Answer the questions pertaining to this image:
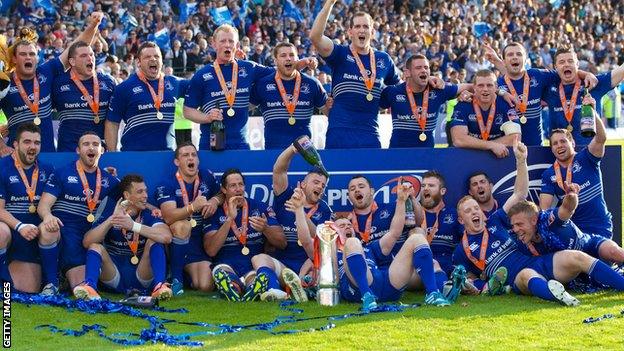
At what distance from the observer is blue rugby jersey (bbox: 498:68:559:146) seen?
10469 millimetres

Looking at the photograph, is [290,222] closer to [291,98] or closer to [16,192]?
[291,98]

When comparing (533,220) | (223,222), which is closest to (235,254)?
(223,222)

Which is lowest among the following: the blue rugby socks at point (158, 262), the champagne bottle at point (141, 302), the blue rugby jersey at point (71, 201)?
the champagne bottle at point (141, 302)

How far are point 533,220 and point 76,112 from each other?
454 cm

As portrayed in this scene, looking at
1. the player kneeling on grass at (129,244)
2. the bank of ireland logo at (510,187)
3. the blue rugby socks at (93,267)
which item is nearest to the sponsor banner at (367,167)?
the bank of ireland logo at (510,187)

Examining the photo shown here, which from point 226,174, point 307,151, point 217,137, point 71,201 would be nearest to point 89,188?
point 71,201

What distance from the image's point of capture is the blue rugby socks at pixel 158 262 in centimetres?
902

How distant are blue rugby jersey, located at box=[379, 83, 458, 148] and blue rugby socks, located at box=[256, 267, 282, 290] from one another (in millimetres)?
2274

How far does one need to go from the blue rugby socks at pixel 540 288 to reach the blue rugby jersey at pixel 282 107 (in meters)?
3.06

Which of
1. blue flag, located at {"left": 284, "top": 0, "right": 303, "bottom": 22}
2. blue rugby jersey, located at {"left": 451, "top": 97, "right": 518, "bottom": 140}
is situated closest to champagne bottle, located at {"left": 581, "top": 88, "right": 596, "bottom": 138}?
blue rugby jersey, located at {"left": 451, "top": 97, "right": 518, "bottom": 140}

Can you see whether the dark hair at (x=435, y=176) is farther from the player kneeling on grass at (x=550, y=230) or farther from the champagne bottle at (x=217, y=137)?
the champagne bottle at (x=217, y=137)

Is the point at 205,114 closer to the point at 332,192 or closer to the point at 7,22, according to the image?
the point at 332,192

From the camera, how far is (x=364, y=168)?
33.0 ft

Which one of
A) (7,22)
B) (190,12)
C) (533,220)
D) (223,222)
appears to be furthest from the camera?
(190,12)
